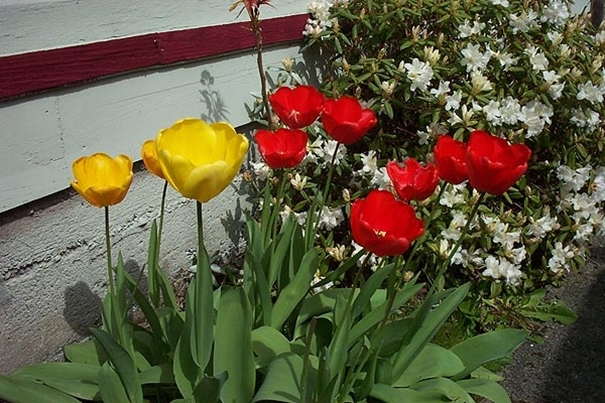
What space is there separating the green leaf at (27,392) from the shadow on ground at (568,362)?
1720 millimetres

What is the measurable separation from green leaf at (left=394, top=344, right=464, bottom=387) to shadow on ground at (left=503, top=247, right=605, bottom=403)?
0.68 m

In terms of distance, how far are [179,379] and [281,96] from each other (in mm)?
917

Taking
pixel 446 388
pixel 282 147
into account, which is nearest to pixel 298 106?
pixel 282 147

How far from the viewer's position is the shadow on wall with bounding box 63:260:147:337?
100.0 inches

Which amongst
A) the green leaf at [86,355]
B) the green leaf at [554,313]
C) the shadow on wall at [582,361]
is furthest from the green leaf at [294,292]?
the green leaf at [554,313]

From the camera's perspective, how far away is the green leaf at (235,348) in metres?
1.81

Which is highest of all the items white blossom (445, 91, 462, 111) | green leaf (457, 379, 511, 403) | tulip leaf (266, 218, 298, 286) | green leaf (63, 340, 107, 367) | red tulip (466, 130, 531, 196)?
red tulip (466, 130, 531, 196)

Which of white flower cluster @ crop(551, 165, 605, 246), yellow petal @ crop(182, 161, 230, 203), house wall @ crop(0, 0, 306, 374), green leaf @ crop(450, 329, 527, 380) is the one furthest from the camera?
white flower cluster @ crop(551, 165, 605, 246)

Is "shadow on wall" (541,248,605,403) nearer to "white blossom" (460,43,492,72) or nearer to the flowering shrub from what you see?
the flowering shrub

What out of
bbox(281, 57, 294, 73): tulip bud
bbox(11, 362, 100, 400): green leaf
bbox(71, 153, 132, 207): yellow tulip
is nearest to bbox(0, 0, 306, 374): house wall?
bbox(281, 57, 294, 73): tulip bud

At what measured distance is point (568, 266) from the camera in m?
3.38

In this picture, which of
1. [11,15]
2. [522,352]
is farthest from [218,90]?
[522,352]

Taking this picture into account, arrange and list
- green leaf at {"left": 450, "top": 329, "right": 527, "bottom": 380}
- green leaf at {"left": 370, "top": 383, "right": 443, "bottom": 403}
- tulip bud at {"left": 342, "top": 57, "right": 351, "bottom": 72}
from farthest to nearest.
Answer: tulip bud at {"left": 342, "top": 57, "right": 351, "bottom": 72}, green leaf at {"left": 450, "top": 329, "right": 527, "bottom": 380}, green leaf at {"left": 370, "top": 383, "right": 443, "bottom": 403}

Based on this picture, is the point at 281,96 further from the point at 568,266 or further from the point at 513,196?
the point at 568,266
